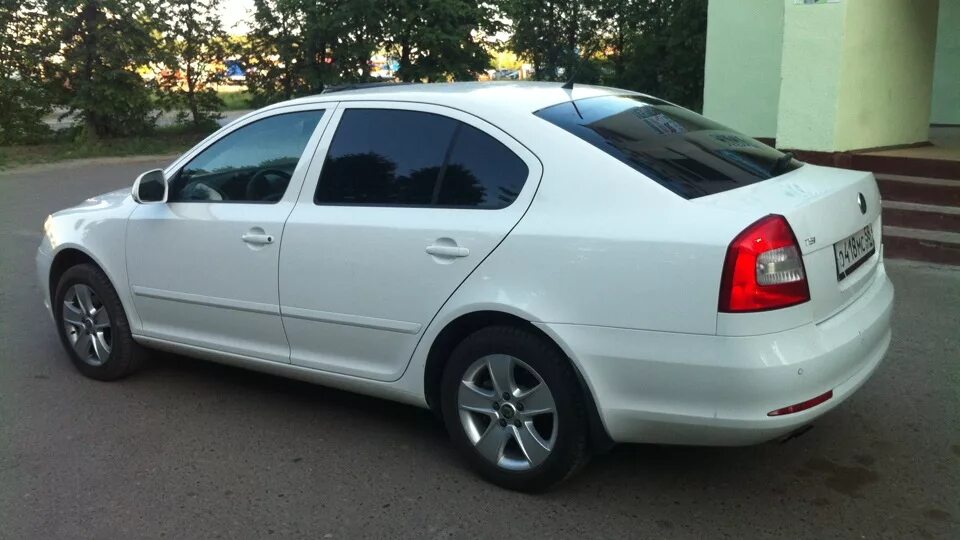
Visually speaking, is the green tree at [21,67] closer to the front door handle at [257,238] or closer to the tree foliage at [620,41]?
the tree foliage at [620,41]

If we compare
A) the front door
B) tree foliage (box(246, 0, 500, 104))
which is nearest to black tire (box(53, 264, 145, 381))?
the front door

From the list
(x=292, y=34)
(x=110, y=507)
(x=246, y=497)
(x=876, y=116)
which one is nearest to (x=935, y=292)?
(x=876, y=116)

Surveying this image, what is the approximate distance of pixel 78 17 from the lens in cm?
1823

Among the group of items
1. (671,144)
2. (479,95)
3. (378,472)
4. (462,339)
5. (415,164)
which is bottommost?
(378,472)

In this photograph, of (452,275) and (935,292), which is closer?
(452,275)

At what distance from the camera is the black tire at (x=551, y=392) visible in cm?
341

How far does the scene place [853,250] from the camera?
140 inches

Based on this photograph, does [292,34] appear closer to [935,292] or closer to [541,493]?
[935,292]

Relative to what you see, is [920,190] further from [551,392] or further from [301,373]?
[301,373]

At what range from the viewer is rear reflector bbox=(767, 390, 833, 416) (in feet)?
10.3

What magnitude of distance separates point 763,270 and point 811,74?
20.9 feet

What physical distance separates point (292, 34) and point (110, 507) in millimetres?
17754

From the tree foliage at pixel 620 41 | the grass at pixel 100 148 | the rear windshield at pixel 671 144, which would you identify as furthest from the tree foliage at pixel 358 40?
the rear windshield at pixel 671 144

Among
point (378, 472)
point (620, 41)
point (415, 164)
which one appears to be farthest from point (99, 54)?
point (378, 472)
